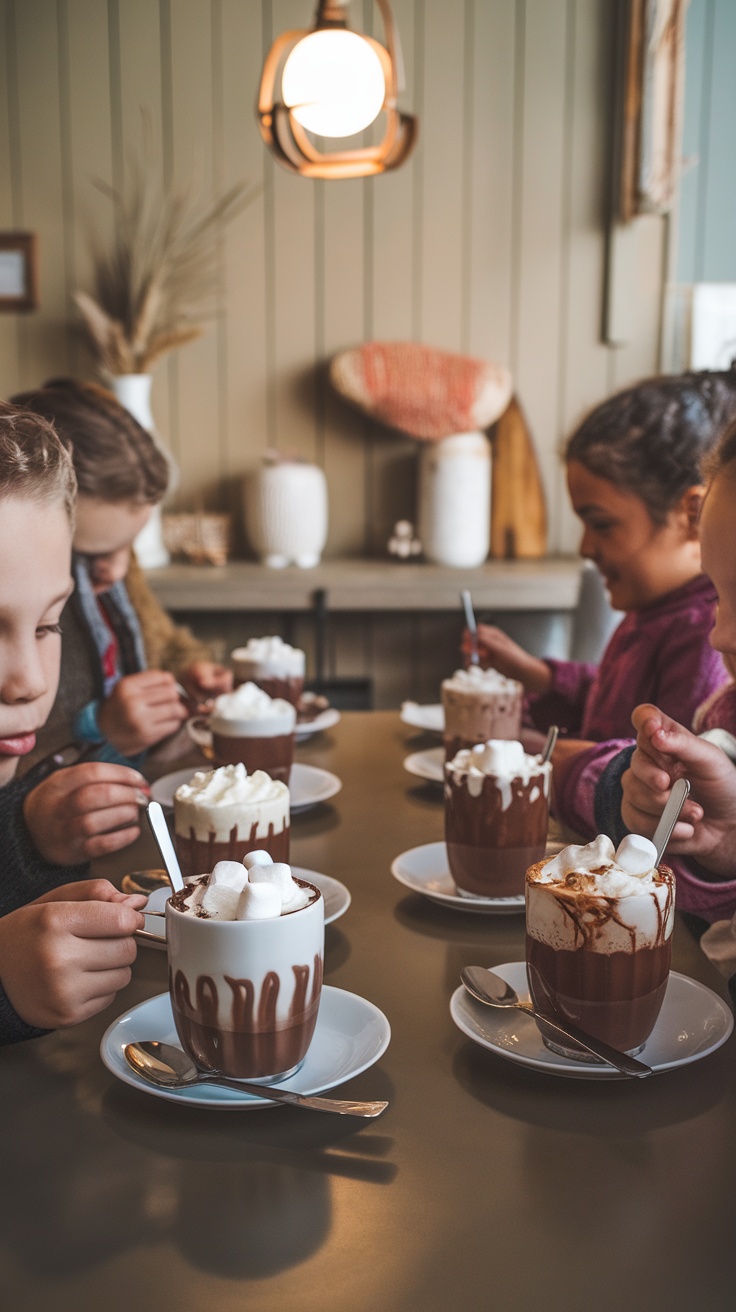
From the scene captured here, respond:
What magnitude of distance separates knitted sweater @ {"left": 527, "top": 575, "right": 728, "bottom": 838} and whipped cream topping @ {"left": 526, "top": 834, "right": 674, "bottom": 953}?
1.51ft

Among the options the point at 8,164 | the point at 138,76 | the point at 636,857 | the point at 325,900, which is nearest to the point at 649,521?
the point at 325,900

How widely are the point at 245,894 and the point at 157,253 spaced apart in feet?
9.90

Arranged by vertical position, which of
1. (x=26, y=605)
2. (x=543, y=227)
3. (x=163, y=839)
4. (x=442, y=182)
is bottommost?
(x=163, y=839)

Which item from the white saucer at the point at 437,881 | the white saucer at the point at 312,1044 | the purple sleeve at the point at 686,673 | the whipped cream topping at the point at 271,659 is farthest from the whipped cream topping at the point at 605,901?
the whipped cream topping at the point at 271,659

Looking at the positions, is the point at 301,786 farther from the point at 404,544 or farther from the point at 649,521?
the point at 404,544

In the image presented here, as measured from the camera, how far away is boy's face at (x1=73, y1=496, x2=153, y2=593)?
1795 mm

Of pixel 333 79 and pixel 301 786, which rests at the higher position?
pixel 333 79

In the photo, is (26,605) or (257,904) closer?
(257,904)

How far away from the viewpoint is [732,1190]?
0.57m

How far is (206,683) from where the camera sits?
1753 millimetres

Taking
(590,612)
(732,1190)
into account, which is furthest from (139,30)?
(732,1190)

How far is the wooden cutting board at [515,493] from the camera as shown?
340 centimetres

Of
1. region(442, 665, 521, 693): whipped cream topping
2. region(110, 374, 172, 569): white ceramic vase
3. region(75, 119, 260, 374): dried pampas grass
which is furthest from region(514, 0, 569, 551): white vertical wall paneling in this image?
region(442, 665, 521, 693): whipped cream topping

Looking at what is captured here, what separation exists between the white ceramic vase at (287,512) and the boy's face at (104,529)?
129 centimetres
